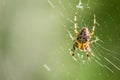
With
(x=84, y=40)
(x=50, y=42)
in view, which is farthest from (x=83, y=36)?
(x=50, y=42)

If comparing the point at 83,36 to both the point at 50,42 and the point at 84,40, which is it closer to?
the point at 84,40

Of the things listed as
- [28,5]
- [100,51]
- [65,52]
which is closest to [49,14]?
[28,5]

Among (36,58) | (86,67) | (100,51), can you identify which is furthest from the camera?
(36,58)

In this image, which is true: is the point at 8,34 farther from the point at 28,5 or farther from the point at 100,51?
the point at 100,51

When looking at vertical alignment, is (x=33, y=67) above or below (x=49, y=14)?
below

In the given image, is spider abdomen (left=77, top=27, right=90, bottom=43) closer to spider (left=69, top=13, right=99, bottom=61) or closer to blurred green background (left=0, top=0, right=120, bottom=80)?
spider (left=69, top=13, right=99, bottom=61)

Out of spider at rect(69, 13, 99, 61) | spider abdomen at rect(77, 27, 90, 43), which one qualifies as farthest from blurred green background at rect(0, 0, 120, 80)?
spider abdomen at rect(77, 27, 90, 43)

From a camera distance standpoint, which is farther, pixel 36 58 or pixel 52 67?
pixel 36 58

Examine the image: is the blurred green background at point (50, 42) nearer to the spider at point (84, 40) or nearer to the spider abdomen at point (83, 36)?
the spider at point (84, 40)
